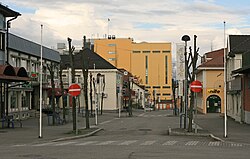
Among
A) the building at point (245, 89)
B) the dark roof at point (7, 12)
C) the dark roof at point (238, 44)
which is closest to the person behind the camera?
the dark roof at point (7, 12)

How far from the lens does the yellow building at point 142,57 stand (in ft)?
493

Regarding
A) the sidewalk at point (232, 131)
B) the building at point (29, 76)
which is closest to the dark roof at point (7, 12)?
the building at point (29, 76)

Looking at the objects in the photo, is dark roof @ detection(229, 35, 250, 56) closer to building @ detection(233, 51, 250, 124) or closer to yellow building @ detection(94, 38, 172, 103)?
building @ detection(233, 51, 250, 124)

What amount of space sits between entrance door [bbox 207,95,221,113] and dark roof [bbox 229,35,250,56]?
54.1 ft

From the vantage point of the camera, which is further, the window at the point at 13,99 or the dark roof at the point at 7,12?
the window at the point at 13,99

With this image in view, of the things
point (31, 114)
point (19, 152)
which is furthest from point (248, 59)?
point (19, 152)

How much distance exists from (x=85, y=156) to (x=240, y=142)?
11.5 meters

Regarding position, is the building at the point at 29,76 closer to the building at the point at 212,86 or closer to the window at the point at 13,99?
the window at the point at 13,99

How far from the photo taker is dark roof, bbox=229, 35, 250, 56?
54.4 meters

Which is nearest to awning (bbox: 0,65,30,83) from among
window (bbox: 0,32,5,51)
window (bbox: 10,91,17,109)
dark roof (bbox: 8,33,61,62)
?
window (bbox: 0,32,5,51)

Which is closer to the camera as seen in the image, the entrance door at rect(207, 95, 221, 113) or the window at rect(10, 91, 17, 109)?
the window at rect(10, 91, 17, 109)

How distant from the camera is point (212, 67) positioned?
242 ft

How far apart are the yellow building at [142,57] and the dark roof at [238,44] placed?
90.5m

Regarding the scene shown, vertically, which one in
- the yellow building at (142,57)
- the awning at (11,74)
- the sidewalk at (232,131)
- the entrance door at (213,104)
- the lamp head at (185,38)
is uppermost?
the yellow building at (142,57)
